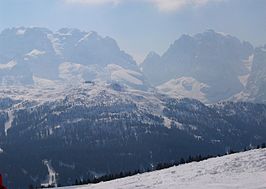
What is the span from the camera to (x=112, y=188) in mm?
60938

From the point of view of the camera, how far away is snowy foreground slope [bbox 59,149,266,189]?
51.1 meters

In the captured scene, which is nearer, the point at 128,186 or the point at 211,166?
the point at 128,186

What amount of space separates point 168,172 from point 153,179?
622 cm

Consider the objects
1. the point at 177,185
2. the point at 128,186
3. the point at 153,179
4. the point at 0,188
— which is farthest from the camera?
the point at 153,179

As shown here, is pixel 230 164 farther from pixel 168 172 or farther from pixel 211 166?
pixel 168 172

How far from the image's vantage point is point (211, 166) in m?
64.4

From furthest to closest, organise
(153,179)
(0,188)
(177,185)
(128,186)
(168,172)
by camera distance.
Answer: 1. (168,172)
2. (153,179)
3. (128,186)
4. (177,185)
5. (0,188)

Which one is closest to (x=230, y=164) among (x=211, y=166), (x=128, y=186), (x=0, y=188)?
(x=211, y=166)

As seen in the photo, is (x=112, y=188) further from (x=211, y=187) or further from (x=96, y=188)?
(x=211, y=187)

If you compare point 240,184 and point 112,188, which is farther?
point 112,188

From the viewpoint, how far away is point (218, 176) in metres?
57.4

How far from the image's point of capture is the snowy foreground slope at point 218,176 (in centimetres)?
5107

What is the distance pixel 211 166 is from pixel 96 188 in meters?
14.0

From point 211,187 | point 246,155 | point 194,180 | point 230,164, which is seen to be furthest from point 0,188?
point 246,155
